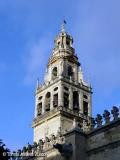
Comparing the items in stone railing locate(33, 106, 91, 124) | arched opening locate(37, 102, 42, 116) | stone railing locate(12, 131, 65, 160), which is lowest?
stone railing locate(12, 131, 65, 160)

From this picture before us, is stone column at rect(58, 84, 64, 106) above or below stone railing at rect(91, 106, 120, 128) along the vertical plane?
above

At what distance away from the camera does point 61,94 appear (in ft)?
176

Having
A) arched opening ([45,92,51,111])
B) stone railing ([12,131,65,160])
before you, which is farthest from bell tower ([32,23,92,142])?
stone railing ([12,131,65,160])

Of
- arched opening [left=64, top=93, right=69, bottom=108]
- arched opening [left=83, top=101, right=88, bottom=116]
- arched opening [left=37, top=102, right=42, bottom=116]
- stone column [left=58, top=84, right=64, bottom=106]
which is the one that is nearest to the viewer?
stone column [left=58, top=84, right=64, bottom=106]

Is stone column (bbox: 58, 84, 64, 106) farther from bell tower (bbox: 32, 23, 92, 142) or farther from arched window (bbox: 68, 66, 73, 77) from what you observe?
arched window (bbox: 68, 66, 73, 77)

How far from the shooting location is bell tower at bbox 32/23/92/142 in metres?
52.3

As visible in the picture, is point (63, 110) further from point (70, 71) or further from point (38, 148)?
point (38, 148)

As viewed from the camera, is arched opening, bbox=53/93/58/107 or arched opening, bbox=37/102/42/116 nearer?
arched opening, bbox=53/93/58/107

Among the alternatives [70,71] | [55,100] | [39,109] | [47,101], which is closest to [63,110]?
[55,100]

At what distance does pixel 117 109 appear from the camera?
2720cm

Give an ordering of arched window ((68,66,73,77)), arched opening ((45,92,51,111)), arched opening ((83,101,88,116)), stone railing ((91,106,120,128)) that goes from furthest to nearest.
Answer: arched window ((68,66,73,77)), arched opening ((83,101,88,116)), arched opening ((45,92,51,111)), stone railing ((91,106,120,128))

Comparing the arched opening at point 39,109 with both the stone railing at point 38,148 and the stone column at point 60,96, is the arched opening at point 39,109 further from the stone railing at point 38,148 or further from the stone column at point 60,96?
the stone railing at point 38,148

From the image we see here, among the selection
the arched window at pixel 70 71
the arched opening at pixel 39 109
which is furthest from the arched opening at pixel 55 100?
the arched window at pixel 70 71

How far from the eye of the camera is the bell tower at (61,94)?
52281 mm
